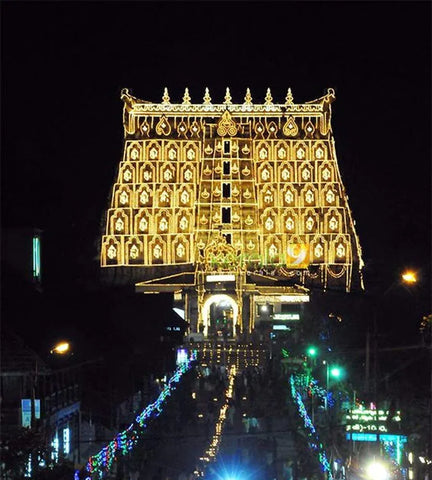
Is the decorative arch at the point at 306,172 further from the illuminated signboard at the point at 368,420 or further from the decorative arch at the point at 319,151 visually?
the illuminated signboard at the point at 368,420

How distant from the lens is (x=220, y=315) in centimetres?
8338

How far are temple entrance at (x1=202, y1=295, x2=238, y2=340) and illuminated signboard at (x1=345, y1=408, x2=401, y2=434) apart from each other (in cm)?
4654

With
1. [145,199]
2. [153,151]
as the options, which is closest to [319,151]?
[153,151]

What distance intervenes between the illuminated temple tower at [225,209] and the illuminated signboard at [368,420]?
53666 mm

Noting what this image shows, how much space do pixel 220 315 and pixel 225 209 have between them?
29.8 ft

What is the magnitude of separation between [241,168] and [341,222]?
9.47 meters

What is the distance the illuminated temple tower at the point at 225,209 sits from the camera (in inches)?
3172

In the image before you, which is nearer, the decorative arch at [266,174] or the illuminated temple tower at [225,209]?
the illuminated temple tower at [225,209]

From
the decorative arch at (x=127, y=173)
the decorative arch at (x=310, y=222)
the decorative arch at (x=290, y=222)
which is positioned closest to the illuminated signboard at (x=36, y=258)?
the decorative arch at (x=127, y=173)

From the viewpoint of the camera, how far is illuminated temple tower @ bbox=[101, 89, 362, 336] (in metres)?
80.6

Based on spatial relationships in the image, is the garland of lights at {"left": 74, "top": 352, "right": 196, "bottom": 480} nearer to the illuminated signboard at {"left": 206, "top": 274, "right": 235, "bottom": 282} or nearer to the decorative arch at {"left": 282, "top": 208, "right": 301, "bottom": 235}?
the illuminated signboard at {"left": 206, "top": 274, "right": 235, "bottom": 282}

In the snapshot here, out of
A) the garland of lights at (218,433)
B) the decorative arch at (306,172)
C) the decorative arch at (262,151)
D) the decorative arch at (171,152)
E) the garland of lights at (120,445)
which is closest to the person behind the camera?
the garland of lights at (120,445)

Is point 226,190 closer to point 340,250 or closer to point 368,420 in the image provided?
point 340,250

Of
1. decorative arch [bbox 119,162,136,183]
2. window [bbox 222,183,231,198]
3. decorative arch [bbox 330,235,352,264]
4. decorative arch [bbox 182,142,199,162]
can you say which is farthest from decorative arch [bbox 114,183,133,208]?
decorative arch [bbox 330,235,352,264]
